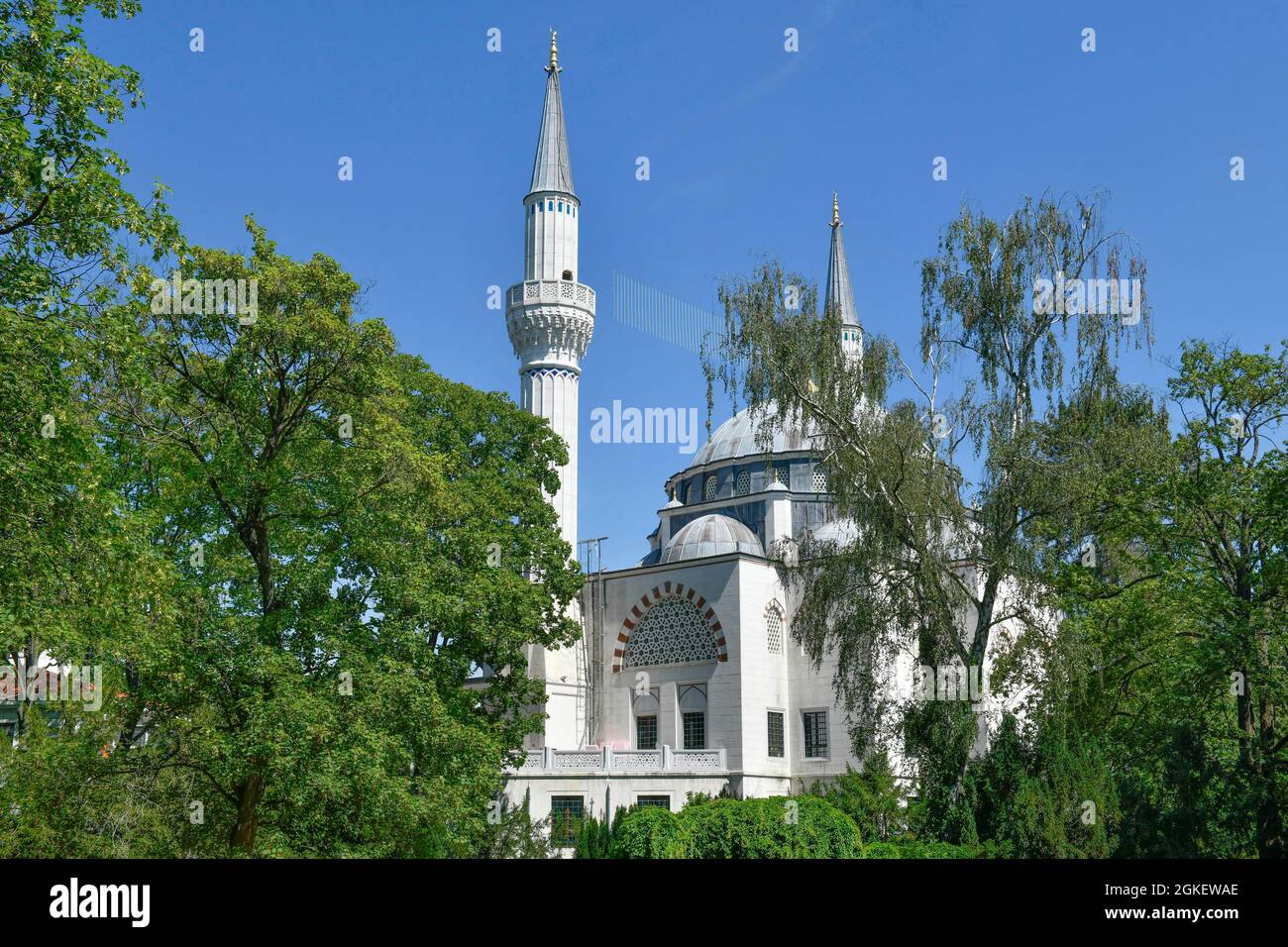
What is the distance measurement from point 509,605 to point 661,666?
40.7 feet

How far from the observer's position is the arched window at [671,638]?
32.0 metres

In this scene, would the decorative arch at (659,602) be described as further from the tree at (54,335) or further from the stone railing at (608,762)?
the tree at (54,335)

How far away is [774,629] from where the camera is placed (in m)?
32.2

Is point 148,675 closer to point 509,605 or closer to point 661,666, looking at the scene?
point 509,605

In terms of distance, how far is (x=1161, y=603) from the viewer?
17.0 metres

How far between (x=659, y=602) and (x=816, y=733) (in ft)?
17.5

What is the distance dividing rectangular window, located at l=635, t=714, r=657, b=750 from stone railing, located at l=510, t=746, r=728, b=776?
298 centimetres

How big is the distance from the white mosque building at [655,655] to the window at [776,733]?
42 mm

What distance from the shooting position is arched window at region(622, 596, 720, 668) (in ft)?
105

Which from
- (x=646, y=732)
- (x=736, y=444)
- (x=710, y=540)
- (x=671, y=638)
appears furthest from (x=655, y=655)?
(x=736, y=444)

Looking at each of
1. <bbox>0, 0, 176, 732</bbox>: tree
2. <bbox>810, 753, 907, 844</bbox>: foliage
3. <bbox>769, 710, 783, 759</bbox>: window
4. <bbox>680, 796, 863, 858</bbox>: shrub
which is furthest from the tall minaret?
<bbox>0, 0, 176, 732</bbox>: tree

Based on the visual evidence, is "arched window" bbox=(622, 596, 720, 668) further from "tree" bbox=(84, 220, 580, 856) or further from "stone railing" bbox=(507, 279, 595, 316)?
"tree" bbox=(84, 220, 580, 856)

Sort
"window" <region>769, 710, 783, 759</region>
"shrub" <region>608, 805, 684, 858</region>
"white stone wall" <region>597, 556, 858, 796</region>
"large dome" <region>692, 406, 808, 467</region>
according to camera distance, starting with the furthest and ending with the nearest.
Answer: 1. "large dome" <region>692, 406, 808, 467</region>
2. "window" <region>769, 710, 783, 759</region>
3. "white stone wall" <region>597, 556, 858, 796</region>
4. "shrub" <region>608, 805, 684, 858</region>

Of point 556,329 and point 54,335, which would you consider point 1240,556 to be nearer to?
point 54,335
